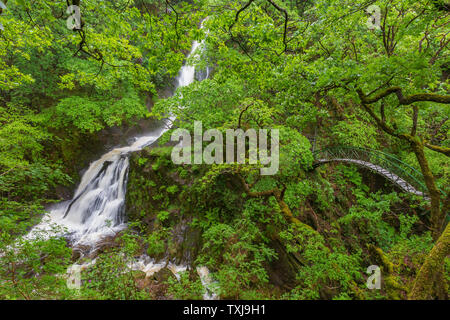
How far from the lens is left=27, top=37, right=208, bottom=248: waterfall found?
26.2 ft

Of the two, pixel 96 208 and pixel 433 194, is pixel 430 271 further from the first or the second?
pixel 96 208

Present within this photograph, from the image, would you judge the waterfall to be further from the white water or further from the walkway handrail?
the walkway handrail

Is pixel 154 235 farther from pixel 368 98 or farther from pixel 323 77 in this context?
pixel 368 98

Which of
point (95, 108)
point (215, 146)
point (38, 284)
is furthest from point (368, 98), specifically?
point (95, 108)

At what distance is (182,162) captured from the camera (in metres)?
7.74

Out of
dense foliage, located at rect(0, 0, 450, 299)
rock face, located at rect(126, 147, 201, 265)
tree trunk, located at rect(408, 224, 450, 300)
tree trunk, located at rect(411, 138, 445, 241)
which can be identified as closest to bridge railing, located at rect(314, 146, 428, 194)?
dense foliage, located at rect(0, 0, 450, 299)

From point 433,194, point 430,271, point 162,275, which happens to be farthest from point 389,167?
point 162,275

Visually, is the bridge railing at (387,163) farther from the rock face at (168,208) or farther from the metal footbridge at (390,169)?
the rock face at (168,208)

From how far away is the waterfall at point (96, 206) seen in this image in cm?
799

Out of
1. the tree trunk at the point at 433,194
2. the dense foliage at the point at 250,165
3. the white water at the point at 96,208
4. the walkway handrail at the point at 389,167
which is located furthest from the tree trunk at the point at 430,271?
the white water at the point at 96,208

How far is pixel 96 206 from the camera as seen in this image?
8.91 m
